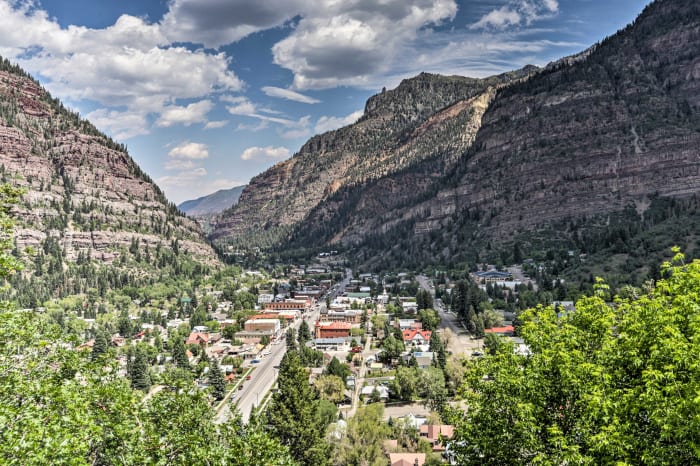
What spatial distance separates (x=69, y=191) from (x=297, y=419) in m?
161

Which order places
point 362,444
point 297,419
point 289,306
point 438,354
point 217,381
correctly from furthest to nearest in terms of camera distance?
point 289,306 < point 438,354 < point 217,381 < point 362,444 < point 297,419

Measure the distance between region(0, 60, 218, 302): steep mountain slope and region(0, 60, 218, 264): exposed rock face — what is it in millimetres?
258

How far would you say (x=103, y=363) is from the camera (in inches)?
696

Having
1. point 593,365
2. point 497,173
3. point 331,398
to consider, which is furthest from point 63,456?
point 497,173

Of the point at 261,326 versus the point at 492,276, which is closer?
the point at 261,326

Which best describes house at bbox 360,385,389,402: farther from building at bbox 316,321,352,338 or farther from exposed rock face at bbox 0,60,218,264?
exposed rock face at bbox 0,60,218,264

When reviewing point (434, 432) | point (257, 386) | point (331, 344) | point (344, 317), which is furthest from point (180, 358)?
point (344, 317)

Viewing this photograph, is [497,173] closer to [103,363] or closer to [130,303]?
[130,303]

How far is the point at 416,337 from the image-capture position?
288ft

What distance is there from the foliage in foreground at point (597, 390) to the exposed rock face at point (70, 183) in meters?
151

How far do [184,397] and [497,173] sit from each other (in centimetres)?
19592

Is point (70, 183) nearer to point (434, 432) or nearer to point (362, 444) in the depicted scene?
point (434, 432)

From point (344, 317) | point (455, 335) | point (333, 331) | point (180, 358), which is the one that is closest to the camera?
point (180, 358)

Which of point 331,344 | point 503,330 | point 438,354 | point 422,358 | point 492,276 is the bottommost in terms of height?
point 422,358
